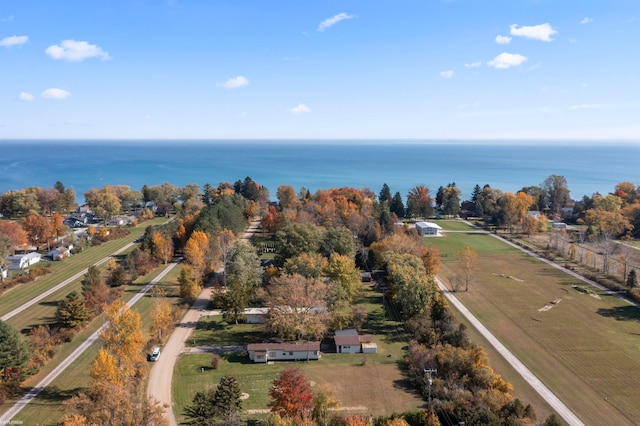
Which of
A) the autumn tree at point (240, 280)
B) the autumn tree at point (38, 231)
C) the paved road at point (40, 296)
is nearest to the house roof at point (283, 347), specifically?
the autumn tree at point (240, 280)

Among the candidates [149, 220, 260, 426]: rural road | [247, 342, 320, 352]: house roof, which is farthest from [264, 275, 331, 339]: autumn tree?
[149, 220, 260, 426]: rural road

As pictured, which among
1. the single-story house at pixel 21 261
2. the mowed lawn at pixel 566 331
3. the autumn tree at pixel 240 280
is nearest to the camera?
the mowed lawn at pixel 566 331

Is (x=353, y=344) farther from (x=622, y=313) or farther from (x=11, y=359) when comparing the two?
(x=622, y=313)

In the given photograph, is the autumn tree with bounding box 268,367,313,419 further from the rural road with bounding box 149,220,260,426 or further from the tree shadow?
the tree shadow

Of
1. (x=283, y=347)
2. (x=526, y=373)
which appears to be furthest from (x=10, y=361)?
(x=526, y=373)

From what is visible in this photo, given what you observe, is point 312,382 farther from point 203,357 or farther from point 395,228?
point 395,228

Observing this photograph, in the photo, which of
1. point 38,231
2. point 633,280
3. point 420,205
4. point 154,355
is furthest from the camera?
point 420,205

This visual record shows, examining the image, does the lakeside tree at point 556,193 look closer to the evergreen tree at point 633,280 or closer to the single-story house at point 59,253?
the evergreen tree at point 633,280
